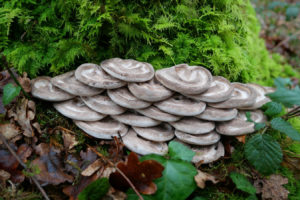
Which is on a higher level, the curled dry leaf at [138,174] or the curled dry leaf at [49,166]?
the curled dry leaf at [138,174]

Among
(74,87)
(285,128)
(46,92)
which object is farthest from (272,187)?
(46,92)

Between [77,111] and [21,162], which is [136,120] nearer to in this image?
[77,111]

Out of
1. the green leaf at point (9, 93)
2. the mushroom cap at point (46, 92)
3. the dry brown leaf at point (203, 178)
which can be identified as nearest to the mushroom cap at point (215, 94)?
the dry brown leaf at point (203, 178)

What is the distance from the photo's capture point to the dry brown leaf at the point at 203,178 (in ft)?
8.51

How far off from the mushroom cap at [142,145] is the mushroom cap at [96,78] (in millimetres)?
766

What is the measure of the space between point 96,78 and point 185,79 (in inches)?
49.1

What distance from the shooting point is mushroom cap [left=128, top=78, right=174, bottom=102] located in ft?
9.43

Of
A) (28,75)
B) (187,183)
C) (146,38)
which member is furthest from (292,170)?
(28,75)

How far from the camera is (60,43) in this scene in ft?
11.6

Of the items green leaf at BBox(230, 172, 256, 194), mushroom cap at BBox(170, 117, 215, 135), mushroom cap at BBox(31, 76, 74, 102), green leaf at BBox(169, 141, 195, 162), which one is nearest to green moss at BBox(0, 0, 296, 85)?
mushroom cap at BBox(31, 76, 74, 102)

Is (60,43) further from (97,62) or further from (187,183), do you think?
(187,183)

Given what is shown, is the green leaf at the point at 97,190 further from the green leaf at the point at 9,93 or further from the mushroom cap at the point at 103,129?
the green leaf at the point at 9,93

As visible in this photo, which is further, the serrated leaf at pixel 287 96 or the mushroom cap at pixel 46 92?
the mushroom cap at pixel 46 92

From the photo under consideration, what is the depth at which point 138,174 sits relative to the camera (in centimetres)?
245
